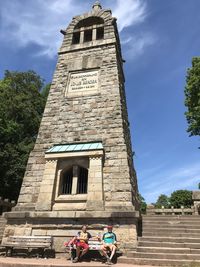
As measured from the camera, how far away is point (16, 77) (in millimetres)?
27328

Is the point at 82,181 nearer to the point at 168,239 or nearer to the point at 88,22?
the point at 168,239

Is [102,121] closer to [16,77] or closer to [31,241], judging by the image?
[31,241]

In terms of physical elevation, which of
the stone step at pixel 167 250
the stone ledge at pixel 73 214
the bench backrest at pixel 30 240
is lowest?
the stone step at pixel 167 250

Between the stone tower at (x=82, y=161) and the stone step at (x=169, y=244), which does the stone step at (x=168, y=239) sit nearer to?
the stone step at (x=169, y=244)

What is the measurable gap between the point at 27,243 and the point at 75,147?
3621mm

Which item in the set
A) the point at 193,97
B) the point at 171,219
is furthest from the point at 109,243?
the point at 193,97

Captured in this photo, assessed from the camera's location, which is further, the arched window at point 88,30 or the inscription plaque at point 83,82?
the arched window at point 88,30

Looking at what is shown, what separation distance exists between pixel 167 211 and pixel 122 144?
690 centimetres

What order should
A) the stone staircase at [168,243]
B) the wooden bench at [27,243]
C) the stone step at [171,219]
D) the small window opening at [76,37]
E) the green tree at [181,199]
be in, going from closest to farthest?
the stone staircase at [168,243]
the wooden bench at [27,243]
the stone step at [171,219]
the small window opening at [76,37]
the green tree at [181,199]

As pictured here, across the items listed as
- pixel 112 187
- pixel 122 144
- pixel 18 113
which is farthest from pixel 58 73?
pixel 18 113

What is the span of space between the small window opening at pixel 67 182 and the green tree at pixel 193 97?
9.85 metres

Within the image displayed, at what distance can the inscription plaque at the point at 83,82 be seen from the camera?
11.0 m

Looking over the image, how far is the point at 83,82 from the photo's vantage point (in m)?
11.2

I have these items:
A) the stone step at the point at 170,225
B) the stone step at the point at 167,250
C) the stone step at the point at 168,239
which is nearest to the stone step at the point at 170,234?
the stone step at the point at 168,239
